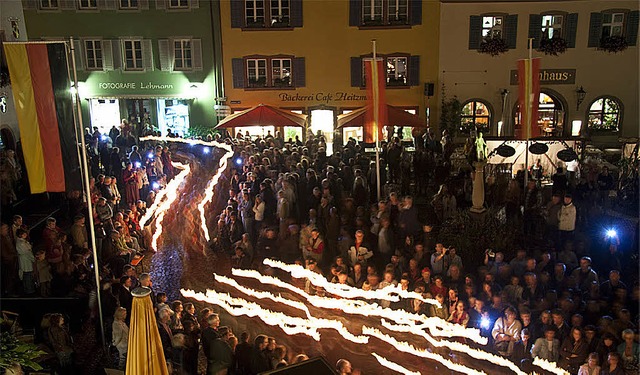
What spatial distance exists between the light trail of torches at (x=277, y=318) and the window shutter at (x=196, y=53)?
636 inches

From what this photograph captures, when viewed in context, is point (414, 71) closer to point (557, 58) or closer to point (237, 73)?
point (557, 58)

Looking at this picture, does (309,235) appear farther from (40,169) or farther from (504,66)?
(504,66)

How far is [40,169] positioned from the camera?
31.1 ft

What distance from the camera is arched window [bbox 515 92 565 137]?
2477cm

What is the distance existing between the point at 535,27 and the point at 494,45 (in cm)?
174

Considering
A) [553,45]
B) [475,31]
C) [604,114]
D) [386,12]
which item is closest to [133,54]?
[386,12]

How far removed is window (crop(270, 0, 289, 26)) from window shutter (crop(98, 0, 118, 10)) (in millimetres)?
6459

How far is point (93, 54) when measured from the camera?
25797 millimetres

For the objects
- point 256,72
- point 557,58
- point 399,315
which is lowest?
point 399,315

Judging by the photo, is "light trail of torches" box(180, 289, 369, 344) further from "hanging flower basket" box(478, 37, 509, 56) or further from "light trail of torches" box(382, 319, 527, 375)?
"hanging flower basket" box(478, 37, 509, 56)

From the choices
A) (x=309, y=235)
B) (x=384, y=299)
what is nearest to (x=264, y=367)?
(x=384, y=299)

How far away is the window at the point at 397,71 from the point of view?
25.2 metres

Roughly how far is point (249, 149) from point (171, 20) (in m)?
10.2

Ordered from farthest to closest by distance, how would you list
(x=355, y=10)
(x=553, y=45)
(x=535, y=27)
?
1. (x=355, y=10)
2. (x=535, y=27)
3. (x=553, y=45)
